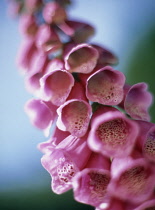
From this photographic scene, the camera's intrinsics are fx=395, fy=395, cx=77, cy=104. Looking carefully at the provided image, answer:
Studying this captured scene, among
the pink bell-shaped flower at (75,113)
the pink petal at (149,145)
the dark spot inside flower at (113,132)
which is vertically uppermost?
the pink bell-shaped flower at (75,113)

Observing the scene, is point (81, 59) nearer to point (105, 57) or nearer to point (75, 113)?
point (105, 57)

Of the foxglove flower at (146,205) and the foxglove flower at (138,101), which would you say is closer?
the foxglove flower at (146,205)

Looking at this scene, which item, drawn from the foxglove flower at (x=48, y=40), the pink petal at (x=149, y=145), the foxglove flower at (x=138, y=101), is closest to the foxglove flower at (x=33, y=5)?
the foxglove flower at (x=48, y=40)

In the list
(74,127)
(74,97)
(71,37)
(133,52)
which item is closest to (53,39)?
(71,37)

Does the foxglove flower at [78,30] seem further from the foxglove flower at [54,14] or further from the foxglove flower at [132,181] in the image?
the foxglove flower at [132,181]

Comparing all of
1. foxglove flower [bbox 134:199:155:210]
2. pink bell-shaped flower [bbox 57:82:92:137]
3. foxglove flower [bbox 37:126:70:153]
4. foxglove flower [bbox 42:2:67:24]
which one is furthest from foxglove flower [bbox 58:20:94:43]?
foxglove flower [bbox 134:199:155:210]

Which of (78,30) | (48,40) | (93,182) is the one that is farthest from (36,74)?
(93,182)
